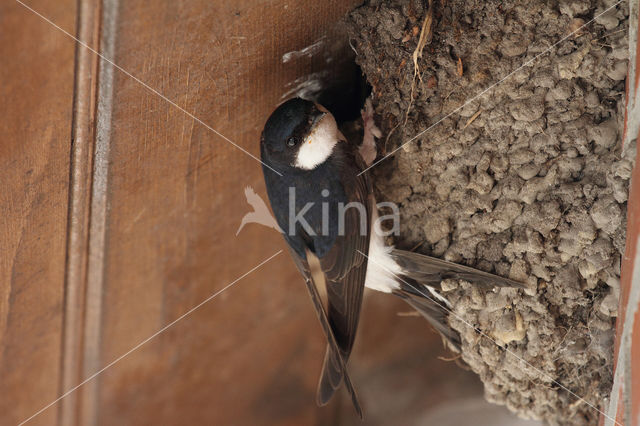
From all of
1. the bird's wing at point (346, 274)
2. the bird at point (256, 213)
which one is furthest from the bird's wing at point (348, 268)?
the bird at point (256, 213)

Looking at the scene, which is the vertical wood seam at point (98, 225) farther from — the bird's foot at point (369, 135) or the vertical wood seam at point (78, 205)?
the bird's foot at point (369, 135)

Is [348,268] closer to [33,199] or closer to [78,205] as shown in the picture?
[78,205]

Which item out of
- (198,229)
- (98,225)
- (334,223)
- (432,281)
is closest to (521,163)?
(432,281)

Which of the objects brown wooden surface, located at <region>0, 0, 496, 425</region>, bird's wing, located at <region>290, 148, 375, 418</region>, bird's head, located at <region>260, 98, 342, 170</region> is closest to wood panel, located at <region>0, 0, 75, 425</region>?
brown wooden surface, located at <region>0, 0, 496, 425</region>

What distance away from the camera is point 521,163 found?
2.04 m

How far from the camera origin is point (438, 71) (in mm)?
2047

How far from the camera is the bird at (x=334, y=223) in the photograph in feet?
6.92

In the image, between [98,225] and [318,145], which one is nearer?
[98,225]

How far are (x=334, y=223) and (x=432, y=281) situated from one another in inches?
15.6

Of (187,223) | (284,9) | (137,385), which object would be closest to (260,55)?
(284,9)

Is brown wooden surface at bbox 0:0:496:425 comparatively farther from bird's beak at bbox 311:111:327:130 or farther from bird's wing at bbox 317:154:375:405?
bird's wing at bbox 317:154:375:405

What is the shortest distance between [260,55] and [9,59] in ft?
2.37

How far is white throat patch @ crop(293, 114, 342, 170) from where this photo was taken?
6.96 ft

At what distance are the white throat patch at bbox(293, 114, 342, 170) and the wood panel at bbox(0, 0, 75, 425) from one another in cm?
74
